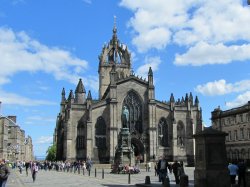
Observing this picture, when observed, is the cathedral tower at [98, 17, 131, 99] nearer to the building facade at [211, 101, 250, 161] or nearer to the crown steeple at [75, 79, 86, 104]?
the crown steeple at [75, 79, 86, 104]

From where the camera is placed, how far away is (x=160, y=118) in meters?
73.6

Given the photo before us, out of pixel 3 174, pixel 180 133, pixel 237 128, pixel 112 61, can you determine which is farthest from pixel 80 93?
pixel 3 174

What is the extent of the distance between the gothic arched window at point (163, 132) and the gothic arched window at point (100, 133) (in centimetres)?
1030

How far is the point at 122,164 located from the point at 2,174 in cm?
3100

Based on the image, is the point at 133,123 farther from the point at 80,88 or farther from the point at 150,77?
the point at 80,88

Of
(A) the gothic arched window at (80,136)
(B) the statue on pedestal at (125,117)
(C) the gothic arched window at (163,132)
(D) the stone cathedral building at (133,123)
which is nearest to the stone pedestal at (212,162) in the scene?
(B) the statue on pedestal at (125,117)

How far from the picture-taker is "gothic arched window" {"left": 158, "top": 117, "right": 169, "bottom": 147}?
7306cm

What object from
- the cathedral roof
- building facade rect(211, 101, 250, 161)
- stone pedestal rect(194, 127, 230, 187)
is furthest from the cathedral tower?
stone pedestal rect(194, 127, 230, 187)

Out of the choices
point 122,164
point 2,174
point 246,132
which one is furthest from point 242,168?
point 246,132

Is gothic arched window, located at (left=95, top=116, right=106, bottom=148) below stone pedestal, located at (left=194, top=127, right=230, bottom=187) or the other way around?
the other way around

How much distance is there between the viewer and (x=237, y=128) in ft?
233

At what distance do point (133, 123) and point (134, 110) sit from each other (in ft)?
7.73

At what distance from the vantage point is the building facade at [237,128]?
67812 millimetres

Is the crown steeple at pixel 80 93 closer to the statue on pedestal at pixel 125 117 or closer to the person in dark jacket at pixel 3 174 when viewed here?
the statue on pedestal at pixel 125 117
